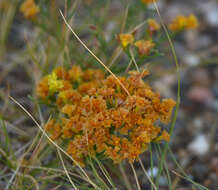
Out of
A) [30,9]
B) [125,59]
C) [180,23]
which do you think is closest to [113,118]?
[180,23]

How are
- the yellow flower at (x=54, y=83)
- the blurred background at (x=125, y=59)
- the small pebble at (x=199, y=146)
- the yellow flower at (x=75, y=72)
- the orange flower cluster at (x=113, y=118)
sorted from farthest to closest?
the small pebble at (x=199, y=146)
the blurred background at (x=125, y=59)
the yellow flower at (x=75, y=72)
the yellow flower at (x=54, y=83)
the orange flower cluster at (x=113, y=118)

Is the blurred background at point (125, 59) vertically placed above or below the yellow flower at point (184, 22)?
below

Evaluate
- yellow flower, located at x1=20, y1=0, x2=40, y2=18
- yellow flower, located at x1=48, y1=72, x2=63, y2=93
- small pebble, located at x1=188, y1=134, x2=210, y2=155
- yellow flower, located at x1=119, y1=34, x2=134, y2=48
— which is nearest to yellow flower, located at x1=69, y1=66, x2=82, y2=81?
yellow flower, located at x1=48, y1=72, x2=63, y2=93

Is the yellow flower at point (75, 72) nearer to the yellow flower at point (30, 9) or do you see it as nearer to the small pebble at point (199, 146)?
the yellow flower at point (30, 9)

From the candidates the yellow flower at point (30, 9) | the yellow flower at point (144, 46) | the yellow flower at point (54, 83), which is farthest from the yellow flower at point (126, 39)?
the yellow flower at point (30, 9)

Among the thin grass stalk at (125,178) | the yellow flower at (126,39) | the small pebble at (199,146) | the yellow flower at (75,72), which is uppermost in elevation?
the yellow flower at (126,39)

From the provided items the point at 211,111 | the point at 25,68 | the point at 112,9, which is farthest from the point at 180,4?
the point at 25,68

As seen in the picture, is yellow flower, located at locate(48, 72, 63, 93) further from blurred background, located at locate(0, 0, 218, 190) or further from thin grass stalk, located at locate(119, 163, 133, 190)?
thin grass stalk, located at locate(119, 163, 133, 190)
